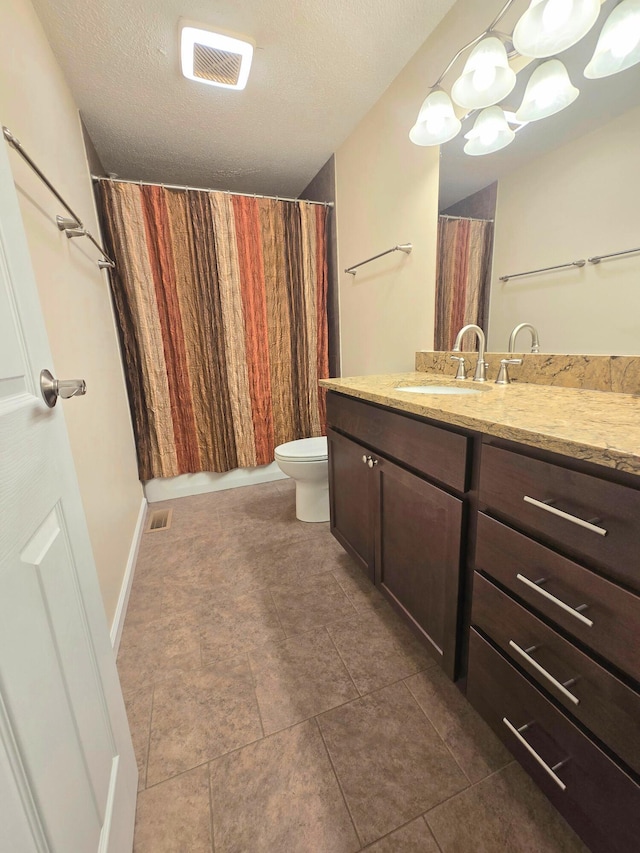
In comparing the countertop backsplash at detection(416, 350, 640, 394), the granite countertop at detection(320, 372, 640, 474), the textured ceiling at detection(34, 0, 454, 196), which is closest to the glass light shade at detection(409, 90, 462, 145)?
the textured ceiling at detection(34, 0, 454, 196)

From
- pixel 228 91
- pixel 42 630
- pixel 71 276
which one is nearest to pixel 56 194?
pixel 71 276

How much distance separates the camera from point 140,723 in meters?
1.00

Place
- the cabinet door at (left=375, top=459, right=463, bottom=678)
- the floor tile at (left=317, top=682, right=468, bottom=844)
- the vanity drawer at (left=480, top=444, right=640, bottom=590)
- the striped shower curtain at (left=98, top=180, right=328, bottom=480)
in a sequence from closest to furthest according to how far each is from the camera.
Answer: the vanity drawer at (left=480, top=444, right=640, bottom=590)
the floor tile at (left=317, top=682, right=468, bottom=844)
the cabinet door at (left=375, top=459, right=463, bottom=678)
the striped shower curtain at (left=98, top=180, right=328, bottom=480)

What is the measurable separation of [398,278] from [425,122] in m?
0.64

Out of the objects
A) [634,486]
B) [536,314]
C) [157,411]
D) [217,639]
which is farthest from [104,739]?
[157,411]

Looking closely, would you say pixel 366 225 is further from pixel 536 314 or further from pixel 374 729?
pixel 374 729

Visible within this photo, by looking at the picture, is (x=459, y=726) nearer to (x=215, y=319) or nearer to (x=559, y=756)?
(x=559, y=756)

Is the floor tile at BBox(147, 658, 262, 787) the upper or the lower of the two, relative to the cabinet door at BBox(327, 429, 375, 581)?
lower

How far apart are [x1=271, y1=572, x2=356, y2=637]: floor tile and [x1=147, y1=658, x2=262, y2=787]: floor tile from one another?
24 centimetres

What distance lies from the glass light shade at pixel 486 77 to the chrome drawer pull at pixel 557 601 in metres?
1.45

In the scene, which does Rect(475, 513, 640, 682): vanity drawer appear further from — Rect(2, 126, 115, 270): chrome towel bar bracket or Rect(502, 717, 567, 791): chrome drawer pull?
Rect(2, 126, 115, 270): chrome towel bar bracket

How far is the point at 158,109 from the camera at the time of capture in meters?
1.75

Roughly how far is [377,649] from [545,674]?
67cm

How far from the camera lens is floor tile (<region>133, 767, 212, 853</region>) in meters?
0.75
